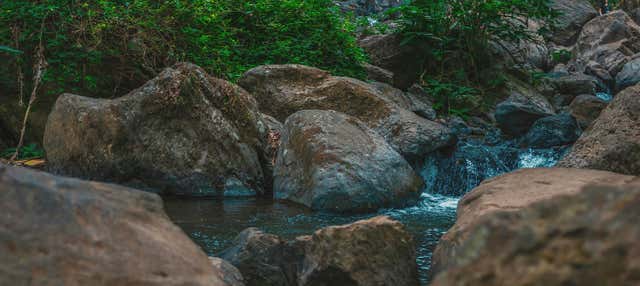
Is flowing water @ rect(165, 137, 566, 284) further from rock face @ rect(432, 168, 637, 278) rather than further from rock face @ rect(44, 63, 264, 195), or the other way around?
rock face @ rect(432, 168, 637, 278)

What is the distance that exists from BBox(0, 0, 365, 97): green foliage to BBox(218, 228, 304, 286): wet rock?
5.65 meters

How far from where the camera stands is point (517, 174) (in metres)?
3.93

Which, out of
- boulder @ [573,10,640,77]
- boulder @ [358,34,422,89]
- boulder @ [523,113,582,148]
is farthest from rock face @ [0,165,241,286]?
boulder @ [573,10,640,77]

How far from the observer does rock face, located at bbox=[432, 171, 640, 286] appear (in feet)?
3.66

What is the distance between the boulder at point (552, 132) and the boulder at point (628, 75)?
27.1 feet

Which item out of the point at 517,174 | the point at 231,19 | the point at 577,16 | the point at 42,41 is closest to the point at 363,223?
the point at 517,174

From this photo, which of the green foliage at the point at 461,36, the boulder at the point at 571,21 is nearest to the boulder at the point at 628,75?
the green foliage at the point at 461,36

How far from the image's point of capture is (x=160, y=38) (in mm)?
9234

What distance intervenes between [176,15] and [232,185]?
378cm

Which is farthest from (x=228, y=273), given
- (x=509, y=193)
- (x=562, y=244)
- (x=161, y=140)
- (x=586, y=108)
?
(x=586, y=108)

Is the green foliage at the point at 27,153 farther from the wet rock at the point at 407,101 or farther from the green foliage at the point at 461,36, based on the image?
the green foliage at the point at 461,36

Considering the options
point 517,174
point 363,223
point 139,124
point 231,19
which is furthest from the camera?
point 231,19

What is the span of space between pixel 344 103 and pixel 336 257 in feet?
17.8

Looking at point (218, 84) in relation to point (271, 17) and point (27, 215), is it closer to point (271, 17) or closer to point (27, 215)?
point (271, 17)
